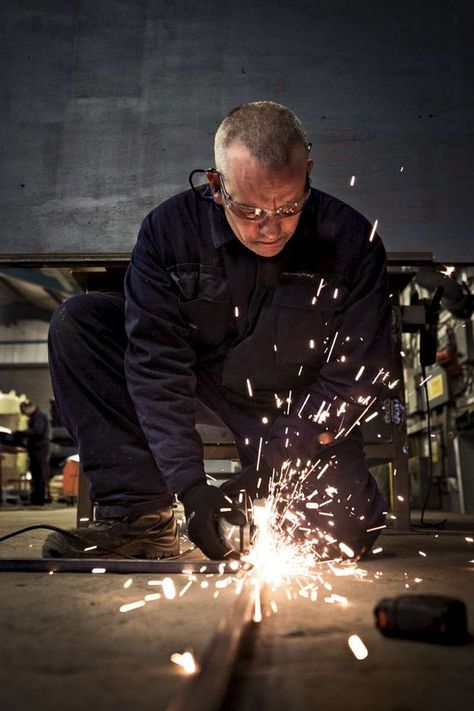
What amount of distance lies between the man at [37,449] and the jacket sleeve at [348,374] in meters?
5.61

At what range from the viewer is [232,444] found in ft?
7.62

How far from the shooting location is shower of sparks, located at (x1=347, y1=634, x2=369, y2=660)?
25.9 inches

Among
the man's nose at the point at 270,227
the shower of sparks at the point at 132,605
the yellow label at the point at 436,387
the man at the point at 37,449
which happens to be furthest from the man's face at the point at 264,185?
the man at the point at 37,449

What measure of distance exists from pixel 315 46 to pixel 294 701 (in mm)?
2703

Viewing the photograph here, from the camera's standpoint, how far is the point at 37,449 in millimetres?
6816

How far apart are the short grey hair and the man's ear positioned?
0.03m

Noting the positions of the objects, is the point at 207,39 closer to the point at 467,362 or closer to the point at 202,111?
the point at 202,111

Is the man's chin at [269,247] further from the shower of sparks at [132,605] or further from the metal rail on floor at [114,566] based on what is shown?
the shower of sparks at [132,605]

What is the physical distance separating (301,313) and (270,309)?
0.26 ft

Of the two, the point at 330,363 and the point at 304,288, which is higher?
the point at 304,288

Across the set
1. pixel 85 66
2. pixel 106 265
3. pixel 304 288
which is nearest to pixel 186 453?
pixel 304 288

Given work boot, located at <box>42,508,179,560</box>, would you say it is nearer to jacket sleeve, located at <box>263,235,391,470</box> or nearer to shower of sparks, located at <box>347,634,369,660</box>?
jacket sleeve, located at <box>263,235,391,470</box>

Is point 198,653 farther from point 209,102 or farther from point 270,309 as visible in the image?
point 209,102

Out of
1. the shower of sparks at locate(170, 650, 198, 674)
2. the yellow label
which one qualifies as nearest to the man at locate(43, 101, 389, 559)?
the shower of sparks at locate(170, 650, 198, 674)
